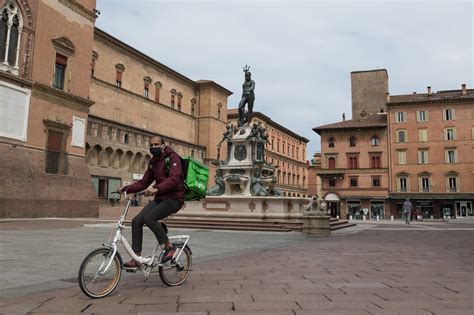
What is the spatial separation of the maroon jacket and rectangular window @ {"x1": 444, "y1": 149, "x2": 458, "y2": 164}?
5421 centimetres

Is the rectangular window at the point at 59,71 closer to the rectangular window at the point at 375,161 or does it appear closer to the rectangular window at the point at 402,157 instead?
the rectangular window at the point at 375,161

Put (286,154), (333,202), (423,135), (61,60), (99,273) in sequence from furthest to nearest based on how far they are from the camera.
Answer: (286,154), (333,202), (423,135), (61,60), (99,273)

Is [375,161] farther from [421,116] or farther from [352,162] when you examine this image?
[421,116]

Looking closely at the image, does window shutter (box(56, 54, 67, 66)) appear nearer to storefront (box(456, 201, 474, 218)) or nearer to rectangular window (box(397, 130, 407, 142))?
rectangular window (box(397, 130, 407, 142))

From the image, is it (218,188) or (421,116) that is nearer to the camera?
(218,188)

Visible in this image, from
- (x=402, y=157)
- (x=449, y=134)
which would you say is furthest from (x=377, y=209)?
(x=449, y=134)

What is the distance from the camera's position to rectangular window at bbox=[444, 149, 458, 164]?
51.6 m

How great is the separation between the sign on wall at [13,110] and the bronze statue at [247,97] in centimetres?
1266

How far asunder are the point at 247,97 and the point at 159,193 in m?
17.6

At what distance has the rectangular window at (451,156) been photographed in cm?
5156

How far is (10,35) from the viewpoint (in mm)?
23016

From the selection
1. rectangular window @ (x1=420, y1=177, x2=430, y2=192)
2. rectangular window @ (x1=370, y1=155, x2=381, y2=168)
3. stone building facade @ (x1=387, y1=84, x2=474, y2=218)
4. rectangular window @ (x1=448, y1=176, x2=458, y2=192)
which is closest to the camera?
stone building facade @ (x1=387, y1=84, x2=474, y2=218)

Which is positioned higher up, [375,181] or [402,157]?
[402,157]

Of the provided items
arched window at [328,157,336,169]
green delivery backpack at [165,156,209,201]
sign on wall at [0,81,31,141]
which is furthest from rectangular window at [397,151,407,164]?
green delivery backpack at [165,156,209,201]
